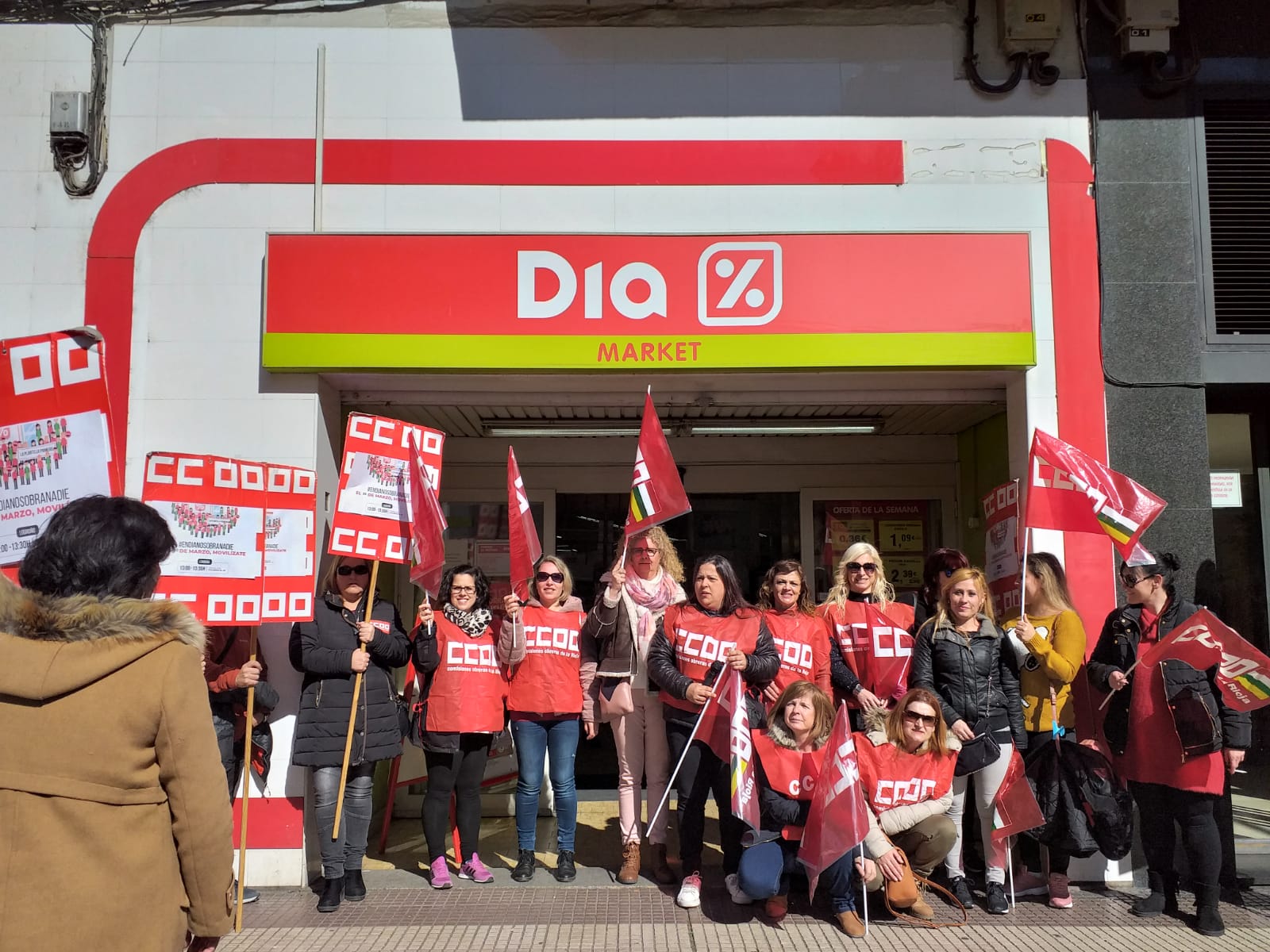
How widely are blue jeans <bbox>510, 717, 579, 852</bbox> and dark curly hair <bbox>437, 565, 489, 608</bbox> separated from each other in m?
0.76

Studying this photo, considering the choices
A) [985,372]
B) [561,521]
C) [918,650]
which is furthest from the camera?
[561,521]

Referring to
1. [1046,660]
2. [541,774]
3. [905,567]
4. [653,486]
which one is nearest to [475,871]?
[541,774]

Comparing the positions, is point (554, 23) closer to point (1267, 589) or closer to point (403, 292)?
point (403, 292)

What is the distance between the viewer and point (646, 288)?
5.79m

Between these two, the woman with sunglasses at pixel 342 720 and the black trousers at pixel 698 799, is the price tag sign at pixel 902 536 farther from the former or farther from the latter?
the woman with sunglasses at pixel 342 720

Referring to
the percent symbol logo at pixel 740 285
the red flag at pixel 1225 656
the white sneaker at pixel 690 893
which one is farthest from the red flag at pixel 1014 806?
the percent symbol logo at pixel 740 285

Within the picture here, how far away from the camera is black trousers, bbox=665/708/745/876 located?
509 cm

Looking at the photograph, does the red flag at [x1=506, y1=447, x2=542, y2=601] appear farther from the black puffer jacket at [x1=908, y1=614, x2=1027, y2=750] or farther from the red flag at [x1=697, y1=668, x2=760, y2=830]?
the black puffer jacket at [x1=908, y1=614, x2=1027, y2=750]

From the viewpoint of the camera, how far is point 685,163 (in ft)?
19.7

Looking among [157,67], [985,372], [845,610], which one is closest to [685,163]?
[985,372]

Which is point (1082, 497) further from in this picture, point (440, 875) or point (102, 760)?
point (102, 760)

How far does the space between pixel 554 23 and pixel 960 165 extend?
9.12ft

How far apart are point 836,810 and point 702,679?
103 cm

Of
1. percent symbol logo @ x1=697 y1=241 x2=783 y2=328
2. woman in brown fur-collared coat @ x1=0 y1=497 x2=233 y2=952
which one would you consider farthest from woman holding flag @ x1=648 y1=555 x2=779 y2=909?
woman in brown fur-collared coat @ x1=0 y1=497 x2=233 y2=952
